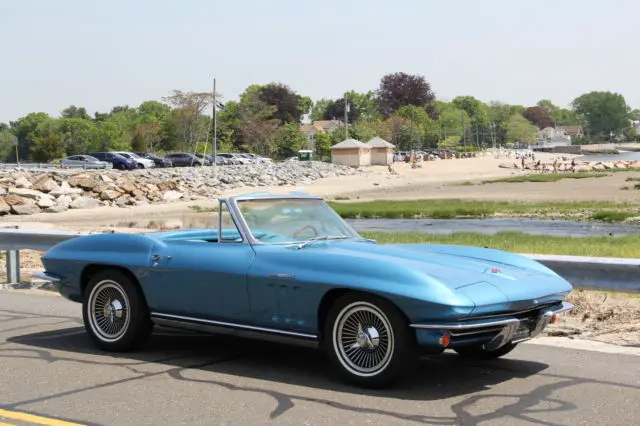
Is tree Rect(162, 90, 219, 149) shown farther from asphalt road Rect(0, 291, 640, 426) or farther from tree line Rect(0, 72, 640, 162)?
asphalt road Rect(0, 291, 640, 426)

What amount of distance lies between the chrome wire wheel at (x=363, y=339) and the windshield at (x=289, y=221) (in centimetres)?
102

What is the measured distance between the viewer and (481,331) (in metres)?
5.48

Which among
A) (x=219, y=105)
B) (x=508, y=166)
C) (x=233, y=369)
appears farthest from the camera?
(x=508, y=166)

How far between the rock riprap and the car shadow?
114ft

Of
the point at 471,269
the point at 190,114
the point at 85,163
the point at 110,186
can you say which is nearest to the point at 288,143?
the point at 190,114

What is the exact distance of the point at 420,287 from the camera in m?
5.43

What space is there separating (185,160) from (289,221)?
229 ft

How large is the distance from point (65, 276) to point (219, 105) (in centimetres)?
6981

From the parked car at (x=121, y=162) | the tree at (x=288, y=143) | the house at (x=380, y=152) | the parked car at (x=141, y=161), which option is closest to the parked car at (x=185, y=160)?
the parked car at (x=141, y=161)

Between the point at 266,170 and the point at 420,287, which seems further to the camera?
the point at 266,170

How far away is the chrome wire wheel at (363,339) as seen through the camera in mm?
5629

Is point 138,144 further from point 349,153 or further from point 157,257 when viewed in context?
point 157,257

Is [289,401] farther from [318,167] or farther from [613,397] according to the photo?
[318,167]

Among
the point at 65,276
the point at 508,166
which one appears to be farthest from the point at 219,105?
the point at 65,276
